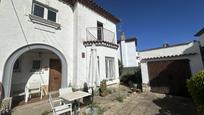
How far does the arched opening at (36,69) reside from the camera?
7828 millimetres

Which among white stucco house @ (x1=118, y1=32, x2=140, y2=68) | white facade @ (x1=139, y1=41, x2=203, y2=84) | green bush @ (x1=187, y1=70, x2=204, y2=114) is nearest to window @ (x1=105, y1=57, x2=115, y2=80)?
white facade @ (x1=139, y1=41, x2=203, y2=84)

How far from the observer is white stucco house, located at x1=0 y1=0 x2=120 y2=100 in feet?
21.4

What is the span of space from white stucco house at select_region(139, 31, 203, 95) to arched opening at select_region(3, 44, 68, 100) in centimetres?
757

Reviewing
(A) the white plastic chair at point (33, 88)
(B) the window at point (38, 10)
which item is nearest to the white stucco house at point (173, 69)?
(A) the white plastic chair at point (33, 88)

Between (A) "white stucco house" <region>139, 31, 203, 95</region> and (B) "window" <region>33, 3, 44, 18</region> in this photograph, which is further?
(A) "white stucco house" <region>139, 31, 203, 95</region>

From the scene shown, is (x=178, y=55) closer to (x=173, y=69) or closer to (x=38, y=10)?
(x=173, y=69)

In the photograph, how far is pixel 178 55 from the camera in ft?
29.9

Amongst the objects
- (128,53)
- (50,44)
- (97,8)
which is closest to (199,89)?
(50,44)

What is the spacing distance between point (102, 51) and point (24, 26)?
20.0 feet

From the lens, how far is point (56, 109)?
15.8ft

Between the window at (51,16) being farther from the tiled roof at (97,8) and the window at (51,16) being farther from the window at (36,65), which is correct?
the window at (36,65)

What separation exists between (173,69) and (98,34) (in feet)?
25.7

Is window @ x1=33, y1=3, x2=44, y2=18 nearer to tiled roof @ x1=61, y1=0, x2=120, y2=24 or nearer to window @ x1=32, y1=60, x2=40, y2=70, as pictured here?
tiled roof @ x1=61, y1=0, x2=120, y2=24

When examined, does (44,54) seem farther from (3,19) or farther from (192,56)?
(192,56)
